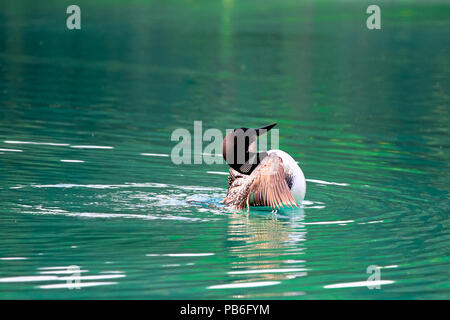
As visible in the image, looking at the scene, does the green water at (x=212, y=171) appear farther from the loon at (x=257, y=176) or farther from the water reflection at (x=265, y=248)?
the loon at (x=257, y=176)

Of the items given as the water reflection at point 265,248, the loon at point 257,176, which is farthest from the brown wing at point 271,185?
the water reflection at point 265,248

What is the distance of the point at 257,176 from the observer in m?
10.2

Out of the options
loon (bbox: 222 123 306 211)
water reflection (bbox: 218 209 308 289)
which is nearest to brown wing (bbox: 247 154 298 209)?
loon (bbox: 222 123 306 211)

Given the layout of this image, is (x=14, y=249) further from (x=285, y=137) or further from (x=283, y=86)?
(x=283, y=86)

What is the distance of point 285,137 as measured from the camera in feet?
51.9

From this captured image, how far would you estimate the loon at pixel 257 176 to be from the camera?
33.1 ft

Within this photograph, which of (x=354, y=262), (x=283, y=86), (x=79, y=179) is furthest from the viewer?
(x=283, y=86)

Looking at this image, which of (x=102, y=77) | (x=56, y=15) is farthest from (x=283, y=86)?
(x=56, y=15)

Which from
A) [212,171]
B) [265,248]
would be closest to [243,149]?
[265,248]

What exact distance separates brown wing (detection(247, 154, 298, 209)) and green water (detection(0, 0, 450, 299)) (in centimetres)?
20

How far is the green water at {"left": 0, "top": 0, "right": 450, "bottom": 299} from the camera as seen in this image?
772 cm

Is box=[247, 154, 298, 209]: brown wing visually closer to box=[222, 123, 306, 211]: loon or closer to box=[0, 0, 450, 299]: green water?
box=[222, 123, 306, 211]: loon

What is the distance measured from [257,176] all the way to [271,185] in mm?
204

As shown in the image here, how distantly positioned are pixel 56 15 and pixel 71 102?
26.0m
